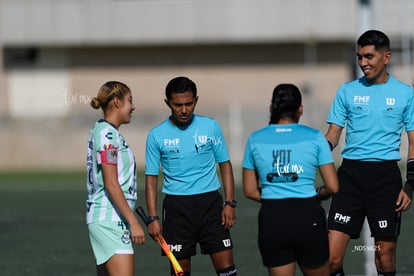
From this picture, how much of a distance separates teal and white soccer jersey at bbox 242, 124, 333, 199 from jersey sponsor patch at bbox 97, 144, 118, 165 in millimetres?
973

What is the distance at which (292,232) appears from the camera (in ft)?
23.5

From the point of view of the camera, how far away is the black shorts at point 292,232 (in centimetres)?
718

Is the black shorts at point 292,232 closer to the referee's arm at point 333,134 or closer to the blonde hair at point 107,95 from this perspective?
the blonde hair at point 107,95

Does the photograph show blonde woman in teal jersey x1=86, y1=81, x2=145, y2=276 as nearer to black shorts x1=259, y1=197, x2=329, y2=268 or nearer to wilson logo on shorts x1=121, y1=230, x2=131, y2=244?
wilson logo on shorts x1=121, y1=230, x2=131, y2=244

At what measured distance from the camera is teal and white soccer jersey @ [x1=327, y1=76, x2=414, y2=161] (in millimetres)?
8773

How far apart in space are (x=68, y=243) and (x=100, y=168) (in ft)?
22.0

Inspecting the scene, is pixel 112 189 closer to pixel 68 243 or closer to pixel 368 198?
pixel 368 198

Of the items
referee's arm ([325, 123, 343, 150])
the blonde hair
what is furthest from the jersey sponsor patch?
referee's arm ([325, 123, 343, 150])

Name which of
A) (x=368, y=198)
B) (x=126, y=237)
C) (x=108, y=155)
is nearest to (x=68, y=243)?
(x=368, y=198)

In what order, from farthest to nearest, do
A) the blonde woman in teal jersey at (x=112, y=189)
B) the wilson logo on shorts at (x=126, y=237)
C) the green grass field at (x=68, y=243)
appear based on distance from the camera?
the green grass field at (x=68, y=243), the wilson logo on shorts at (x=126, y=237), the blonde woman in teal jersey at (x=112, y=189)

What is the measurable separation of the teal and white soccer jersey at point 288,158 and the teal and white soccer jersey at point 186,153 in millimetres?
1290

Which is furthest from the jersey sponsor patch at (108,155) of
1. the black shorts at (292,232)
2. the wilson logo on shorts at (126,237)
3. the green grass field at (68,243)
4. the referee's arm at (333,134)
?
the green grass field at (68,243)

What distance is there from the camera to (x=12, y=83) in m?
33.5

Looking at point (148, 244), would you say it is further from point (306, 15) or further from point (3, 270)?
point (306, 15)
